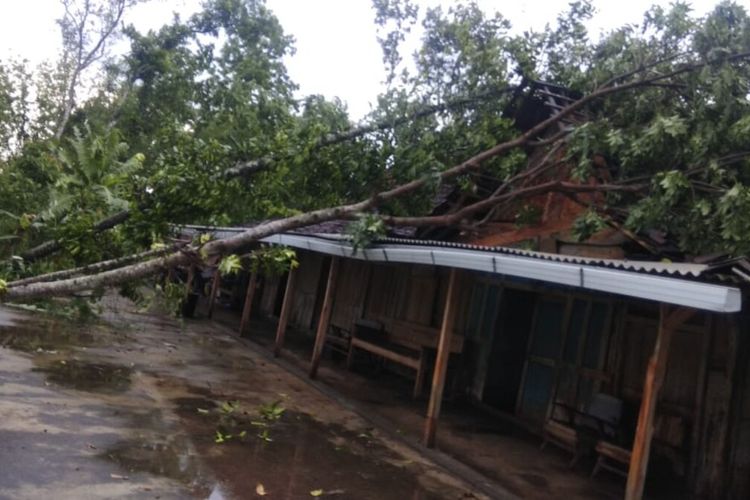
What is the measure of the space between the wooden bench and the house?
4 centimetres

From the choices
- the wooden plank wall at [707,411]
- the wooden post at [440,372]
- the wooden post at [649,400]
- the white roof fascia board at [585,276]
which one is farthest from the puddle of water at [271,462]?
the wooden plank wall at [707,411]

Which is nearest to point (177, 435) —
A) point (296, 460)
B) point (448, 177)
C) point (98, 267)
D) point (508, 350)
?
point (296, 460)

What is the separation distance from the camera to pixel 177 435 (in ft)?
23.0

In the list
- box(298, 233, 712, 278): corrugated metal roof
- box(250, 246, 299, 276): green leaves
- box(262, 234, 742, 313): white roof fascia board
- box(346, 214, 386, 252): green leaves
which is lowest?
box(250, 246, 299, 276): green leaves

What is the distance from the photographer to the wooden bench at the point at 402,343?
10.5m

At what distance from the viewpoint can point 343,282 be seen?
15836mm

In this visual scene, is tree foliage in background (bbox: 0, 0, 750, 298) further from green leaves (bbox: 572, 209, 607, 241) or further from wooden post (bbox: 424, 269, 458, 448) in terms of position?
wooden post (bbox: 424, 269, 458, 448)

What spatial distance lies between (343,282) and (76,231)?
992 cm

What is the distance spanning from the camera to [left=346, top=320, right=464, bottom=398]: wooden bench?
10484 millimetres

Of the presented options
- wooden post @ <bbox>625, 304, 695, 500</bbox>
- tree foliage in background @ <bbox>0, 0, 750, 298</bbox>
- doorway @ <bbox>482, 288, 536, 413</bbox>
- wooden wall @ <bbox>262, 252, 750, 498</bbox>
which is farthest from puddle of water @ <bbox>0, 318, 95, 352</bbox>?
wooden post @ <bbox>625, 304, 695, 500</bbox>

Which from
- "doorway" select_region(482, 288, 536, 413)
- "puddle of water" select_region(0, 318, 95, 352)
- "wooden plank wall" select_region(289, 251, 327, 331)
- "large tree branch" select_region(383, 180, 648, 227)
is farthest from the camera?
"wooden plank wall" select_region(289, 251, 327, 331)

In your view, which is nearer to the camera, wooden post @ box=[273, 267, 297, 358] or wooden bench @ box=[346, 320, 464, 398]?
wooden bench @ box=[346, 320, 464, 398]

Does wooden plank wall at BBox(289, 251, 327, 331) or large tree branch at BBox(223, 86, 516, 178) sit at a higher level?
large tree branch at BBox(223, 86, 516, 178)

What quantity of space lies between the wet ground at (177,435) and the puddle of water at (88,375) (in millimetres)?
26
